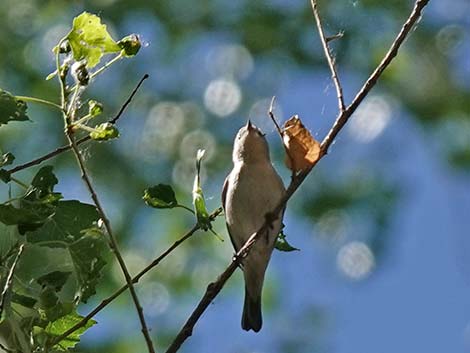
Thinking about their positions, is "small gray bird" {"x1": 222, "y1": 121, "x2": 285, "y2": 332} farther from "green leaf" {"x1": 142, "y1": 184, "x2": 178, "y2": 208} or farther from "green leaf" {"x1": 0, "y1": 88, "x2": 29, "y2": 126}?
"green leaf" {"x1": 0, "y1": 88, "x2": 29, "y2": 126}

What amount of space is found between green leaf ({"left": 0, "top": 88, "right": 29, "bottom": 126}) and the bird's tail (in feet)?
3.76

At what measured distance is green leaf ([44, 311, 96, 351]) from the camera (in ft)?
4.10

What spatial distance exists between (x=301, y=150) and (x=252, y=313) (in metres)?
1.10

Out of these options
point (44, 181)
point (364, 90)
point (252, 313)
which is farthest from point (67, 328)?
point (252, 313)

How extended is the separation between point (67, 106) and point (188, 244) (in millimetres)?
4051

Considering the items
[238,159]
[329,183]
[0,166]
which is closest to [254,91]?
[329,183]

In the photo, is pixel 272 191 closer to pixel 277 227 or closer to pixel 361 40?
pixel 277 227

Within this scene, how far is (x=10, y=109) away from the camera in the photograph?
120 centimetres

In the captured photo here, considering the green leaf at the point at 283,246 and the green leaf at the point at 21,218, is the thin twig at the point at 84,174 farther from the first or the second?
the green leaf at the point at 283,246

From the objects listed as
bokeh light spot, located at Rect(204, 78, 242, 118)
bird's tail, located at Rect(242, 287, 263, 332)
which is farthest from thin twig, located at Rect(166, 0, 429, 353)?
bokeh light spot, located at Rect(204, 78, 242, 118)

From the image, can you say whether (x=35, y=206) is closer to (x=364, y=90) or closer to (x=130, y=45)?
(x=130, y=45)

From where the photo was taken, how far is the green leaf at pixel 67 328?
4.10 ft

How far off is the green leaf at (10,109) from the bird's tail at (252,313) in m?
1.15

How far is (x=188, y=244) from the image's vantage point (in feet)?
17.2
